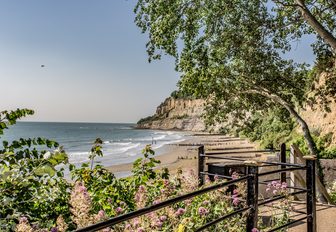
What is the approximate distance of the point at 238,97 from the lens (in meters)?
13.8

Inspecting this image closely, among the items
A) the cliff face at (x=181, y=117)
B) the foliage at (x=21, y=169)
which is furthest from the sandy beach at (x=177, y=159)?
the cliff face at (x=181, y=117)

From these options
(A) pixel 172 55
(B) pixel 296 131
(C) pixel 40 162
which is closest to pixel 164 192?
(C) pixel 40 162

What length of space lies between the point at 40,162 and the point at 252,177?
1.73 metres

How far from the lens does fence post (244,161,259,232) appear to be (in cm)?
318

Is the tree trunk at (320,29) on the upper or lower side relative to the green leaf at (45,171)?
upper

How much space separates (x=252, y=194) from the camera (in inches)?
125

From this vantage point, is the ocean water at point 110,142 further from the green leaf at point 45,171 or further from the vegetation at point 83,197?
the green leaf at point 45,171

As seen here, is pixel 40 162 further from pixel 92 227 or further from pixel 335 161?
pixel 335 161

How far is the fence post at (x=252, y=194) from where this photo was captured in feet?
10.4

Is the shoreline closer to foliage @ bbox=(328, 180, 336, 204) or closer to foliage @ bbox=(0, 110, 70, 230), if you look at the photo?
foliage @ bbox=(328, 180, 336, 204)

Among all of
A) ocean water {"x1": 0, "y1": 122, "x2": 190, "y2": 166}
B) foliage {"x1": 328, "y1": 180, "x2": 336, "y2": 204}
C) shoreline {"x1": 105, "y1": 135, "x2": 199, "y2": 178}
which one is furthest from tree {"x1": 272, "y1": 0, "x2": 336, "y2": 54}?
shoreline {"x1": 105, "y1": 135, "x2": 199, "y2": 178}

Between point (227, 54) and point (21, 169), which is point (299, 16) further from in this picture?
point (21, 169)

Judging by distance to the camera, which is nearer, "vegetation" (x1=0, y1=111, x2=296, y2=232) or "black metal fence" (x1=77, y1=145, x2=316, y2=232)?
"black metal fence" (x1=77, y1=145, x2=316, y2=232)

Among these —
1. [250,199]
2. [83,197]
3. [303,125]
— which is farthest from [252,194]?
[303,125]
